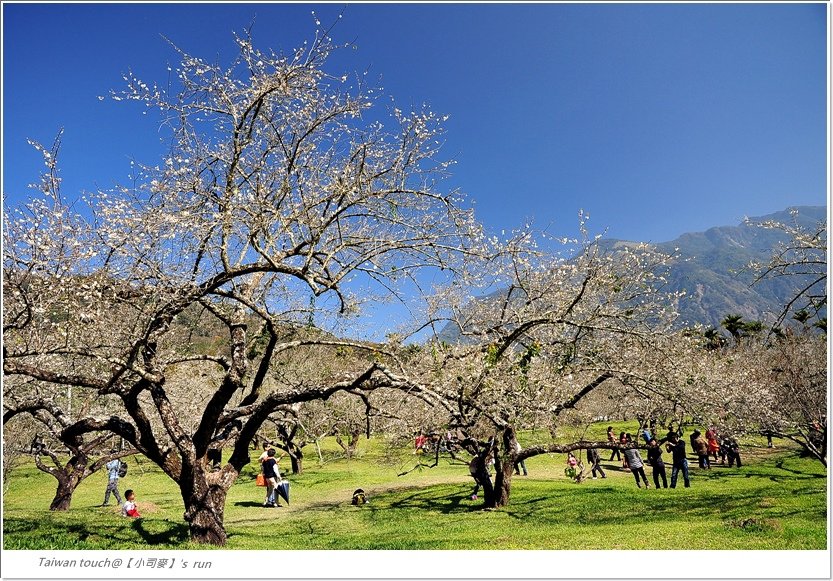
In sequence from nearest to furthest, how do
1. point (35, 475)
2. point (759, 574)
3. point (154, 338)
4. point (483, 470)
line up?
point (759, 574) < point (154, 338) < point (483, 470) < point (35, 475)

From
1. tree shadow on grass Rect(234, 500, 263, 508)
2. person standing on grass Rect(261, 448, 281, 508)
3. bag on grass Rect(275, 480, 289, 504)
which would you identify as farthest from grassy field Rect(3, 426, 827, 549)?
bag on grass Rect(275, 480, 289, 504)

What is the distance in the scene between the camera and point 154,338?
7613 millimetres

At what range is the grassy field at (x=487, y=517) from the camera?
794 centimetres

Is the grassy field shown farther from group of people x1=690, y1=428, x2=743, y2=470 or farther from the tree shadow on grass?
group of people x1=690, y1=428, x2=743, y2=470

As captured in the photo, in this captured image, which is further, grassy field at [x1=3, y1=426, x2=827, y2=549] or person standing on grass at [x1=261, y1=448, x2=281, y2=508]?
person standing on grass at [x1=261, y1=448, x2=281, y2=508]

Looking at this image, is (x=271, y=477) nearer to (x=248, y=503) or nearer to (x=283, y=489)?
(x=283, y=489)

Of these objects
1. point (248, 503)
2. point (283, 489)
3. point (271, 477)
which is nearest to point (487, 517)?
point (271, 477)

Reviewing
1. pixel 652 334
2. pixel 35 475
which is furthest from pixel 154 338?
pixel 35 475

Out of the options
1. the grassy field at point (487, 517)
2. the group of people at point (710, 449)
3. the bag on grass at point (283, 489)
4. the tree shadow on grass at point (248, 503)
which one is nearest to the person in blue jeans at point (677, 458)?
the grassy field at point (487, 517)

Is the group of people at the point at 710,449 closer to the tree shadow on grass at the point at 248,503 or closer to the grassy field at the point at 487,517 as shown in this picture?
the grassy field at the point at 487,517

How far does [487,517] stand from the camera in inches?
444

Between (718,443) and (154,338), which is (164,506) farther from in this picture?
(718,443)

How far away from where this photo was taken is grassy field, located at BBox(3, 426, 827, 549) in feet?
26.0

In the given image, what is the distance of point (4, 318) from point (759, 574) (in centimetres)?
1018
